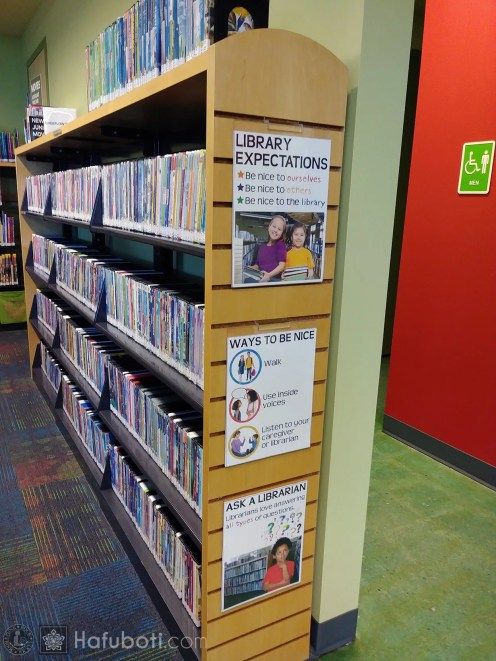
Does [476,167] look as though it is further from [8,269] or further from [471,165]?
[8,269]

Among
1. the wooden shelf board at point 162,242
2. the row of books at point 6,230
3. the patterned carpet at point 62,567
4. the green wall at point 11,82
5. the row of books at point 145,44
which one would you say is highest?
the green wall at point 11,82

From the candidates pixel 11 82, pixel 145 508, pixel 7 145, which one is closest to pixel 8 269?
pixel 7 145

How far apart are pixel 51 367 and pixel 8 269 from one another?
7.84ft

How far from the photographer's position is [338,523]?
161 cm

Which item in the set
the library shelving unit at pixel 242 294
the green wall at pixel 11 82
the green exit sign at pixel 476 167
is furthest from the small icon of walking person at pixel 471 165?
the green wall at pixel 11 82

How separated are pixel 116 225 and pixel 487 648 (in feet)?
6.77

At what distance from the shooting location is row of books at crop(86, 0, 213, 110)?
150 centimetres

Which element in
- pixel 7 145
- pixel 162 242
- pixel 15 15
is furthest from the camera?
pixel 7 145

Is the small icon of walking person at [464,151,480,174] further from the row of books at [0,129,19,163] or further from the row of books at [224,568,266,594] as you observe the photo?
the row of books at [0,129,19,163]

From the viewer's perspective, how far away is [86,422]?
270cm

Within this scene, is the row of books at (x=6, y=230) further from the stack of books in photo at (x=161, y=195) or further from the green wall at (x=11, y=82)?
the stack of books in photo at (x=161, y=195)

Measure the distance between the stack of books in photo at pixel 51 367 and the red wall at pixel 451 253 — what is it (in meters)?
2.28

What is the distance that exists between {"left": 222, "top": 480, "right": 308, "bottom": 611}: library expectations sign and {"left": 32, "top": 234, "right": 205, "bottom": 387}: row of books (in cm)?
39

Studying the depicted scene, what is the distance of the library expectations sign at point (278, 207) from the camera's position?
1203mm
